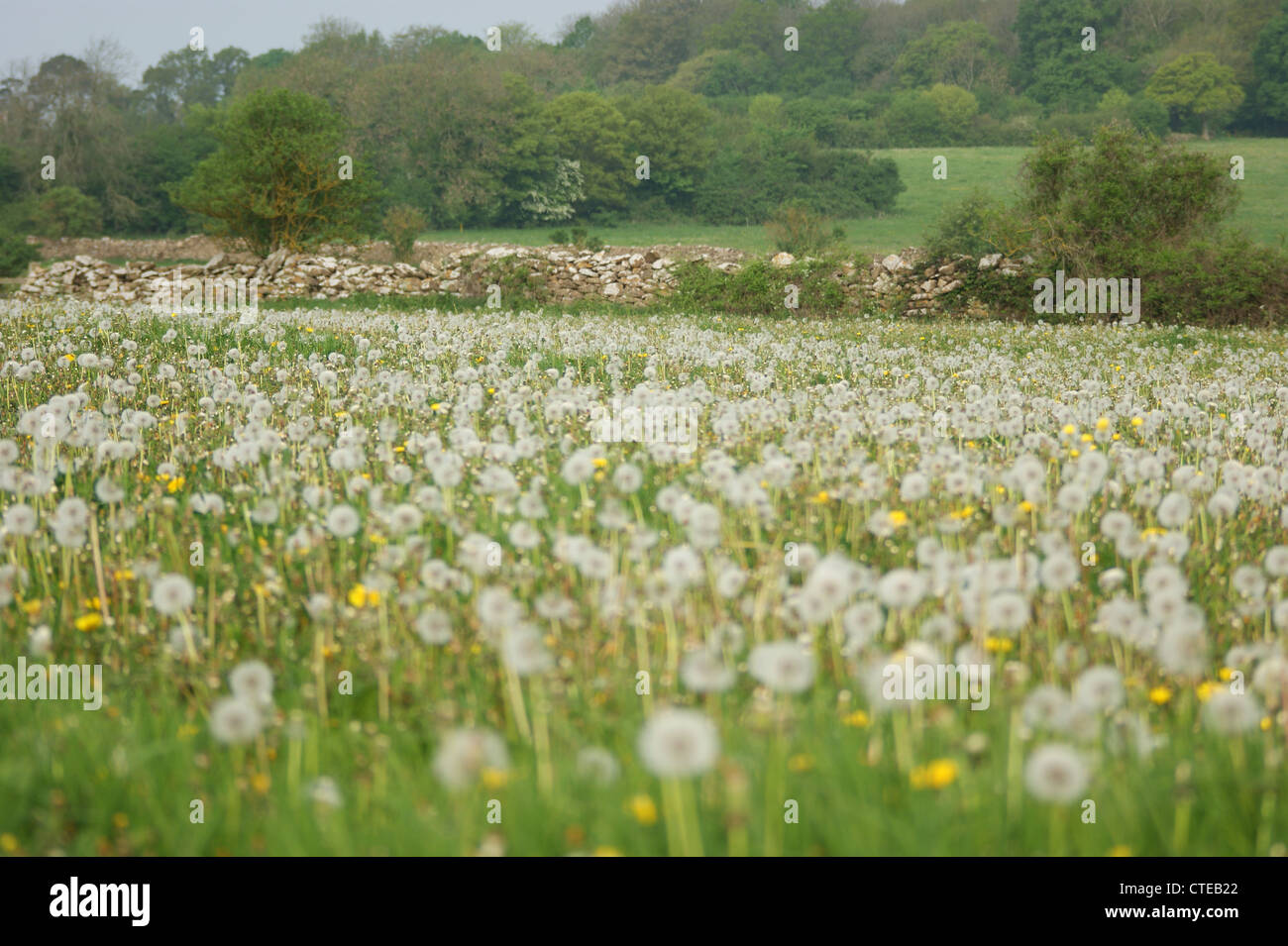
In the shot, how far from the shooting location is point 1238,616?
11.5ft

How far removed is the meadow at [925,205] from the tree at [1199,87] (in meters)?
2.41

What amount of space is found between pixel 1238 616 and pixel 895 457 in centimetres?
219

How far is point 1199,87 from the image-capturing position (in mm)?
69312

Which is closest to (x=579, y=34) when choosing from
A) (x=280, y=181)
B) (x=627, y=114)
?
(x=627, y=114)

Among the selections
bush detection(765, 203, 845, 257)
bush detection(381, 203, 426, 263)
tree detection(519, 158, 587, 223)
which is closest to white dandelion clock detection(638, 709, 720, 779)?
bush detection(765, 203, 845, 257)

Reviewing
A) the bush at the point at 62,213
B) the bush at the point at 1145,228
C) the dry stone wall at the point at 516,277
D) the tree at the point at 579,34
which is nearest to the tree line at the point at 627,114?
the bush at the point at 62,213

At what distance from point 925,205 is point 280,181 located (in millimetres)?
42229

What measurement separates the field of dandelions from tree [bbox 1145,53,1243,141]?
76.4 metres

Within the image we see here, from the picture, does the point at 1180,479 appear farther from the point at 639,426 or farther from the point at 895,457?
the point at 639,426

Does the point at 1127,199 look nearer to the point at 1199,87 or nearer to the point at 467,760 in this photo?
the point at 467,760
